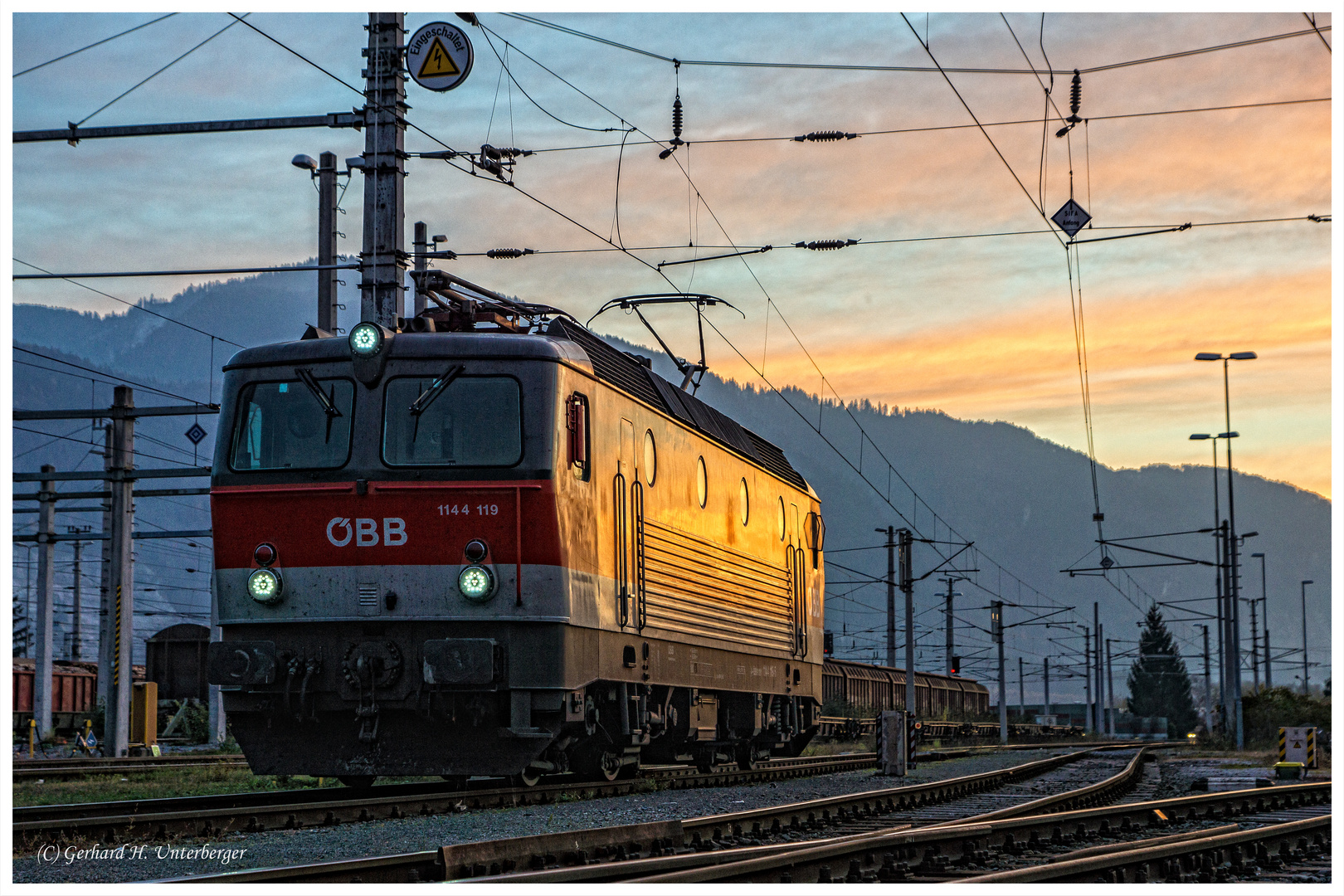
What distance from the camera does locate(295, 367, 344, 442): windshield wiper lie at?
13.0m

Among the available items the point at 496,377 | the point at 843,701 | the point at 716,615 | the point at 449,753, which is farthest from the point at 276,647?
the point at 843,701

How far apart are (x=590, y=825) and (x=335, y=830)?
2.02 meters

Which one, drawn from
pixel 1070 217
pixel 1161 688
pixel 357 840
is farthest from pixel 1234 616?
pixel 1161 688

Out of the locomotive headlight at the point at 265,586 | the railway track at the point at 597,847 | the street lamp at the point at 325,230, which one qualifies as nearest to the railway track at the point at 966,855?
the railway track at the point at 597,847

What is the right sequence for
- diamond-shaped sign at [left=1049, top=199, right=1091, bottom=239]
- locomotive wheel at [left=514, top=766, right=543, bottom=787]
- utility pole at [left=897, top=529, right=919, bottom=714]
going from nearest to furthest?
locomotive wheel at [left=514, top=766, right=543, bottom=787], diamond-shaped sign at [left=1049, top=199, right=1091, bottom=239], utility pole at [left=897, top=529, right=919, bottom=714]

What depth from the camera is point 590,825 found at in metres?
11.7

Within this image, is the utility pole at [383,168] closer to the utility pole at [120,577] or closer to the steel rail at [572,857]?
the steel rail at [572,857]

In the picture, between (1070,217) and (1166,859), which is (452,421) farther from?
(1070,217)

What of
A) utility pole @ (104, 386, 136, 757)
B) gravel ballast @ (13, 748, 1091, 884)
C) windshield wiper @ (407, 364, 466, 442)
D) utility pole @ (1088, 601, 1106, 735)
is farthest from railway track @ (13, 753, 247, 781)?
utility pole @ (1088, 601, 1106, 735)

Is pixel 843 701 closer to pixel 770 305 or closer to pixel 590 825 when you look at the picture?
pixel 770 305

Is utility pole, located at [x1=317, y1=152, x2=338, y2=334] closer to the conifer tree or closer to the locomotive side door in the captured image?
the locomotive side door

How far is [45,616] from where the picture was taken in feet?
Result: 113

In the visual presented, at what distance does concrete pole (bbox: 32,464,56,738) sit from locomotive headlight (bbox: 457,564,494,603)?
A: 24415mm

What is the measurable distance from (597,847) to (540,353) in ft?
16.9
